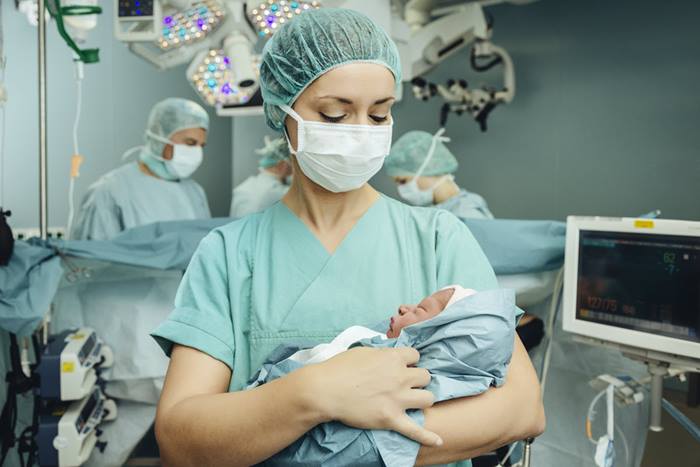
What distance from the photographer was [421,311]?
0.85 meters

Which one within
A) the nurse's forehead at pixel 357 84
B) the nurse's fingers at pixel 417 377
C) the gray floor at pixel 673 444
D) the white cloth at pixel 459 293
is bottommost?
the gray floor at pixel 673 444

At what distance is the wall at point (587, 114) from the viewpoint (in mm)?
2384

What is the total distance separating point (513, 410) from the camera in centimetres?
77

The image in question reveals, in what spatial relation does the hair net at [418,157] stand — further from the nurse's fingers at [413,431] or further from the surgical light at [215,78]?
the nurse's fingers at [413,431]

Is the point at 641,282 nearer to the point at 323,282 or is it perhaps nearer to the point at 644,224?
the point at 644,224

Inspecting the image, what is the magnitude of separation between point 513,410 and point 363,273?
32 cm

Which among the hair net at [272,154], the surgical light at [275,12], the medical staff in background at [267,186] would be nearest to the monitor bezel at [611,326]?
the surgical light at [275,12]

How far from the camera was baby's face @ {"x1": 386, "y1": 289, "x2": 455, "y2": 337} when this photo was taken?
0.85m

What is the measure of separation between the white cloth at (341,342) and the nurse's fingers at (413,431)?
17cm

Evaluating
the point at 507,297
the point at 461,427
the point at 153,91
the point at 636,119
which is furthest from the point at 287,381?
the point at 153,91

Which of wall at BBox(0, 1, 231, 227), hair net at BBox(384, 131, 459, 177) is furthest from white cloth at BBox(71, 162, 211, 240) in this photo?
hair net at BBox(384, 131, 459, 177)

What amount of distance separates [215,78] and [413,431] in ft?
6.92

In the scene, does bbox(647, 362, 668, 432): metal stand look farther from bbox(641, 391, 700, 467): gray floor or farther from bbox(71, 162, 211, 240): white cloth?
bbox(71, 162, 211, 240): white cloth

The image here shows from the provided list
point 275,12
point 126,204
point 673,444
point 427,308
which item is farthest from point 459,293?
point 126,204
